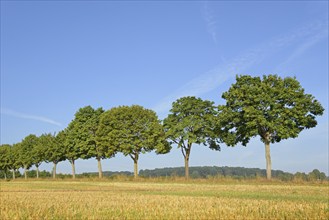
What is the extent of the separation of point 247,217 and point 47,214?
18.5 feet

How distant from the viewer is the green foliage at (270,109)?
49.8 meters

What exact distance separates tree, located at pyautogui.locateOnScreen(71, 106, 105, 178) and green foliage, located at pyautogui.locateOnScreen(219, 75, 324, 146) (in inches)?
1317

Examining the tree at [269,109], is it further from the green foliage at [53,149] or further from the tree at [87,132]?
the green foliage at [53,149]

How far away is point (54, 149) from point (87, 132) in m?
16.6

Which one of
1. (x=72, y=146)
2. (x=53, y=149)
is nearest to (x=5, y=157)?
(x=53, y=149)

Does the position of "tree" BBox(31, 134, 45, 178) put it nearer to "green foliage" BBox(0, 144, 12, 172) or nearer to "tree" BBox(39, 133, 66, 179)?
"tree" BBox(39, 133, 66, 179)

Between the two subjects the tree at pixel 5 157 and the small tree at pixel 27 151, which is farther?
the tree at pixel 5 157

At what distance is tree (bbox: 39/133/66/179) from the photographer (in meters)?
90.2

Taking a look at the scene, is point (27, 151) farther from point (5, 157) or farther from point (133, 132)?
point (133, 132)

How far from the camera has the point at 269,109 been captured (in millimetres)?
50875

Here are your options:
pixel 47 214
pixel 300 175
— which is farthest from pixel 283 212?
pixel 300 175

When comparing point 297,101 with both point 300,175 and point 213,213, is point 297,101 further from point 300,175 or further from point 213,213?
point 213,213

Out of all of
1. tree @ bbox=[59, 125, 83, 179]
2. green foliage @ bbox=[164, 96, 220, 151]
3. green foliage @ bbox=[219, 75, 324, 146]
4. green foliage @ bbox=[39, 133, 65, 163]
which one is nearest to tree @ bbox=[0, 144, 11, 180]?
green foliage @ bbox=[39, 133, 65, 163]

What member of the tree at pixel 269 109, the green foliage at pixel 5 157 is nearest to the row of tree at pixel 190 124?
the tree at pixel 269 109
